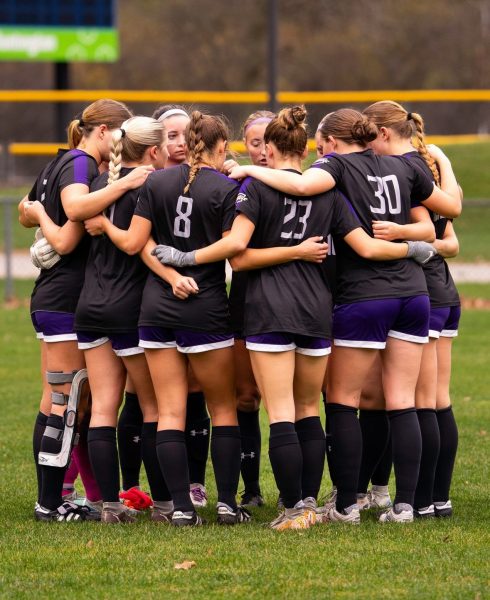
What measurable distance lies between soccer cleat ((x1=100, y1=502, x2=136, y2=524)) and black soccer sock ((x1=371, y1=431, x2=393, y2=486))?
4.38ft

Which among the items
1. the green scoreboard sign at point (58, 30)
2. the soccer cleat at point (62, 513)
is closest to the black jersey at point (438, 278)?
the soccer cleat at point (62, 513)

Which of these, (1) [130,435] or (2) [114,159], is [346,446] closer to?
(1) [130,435]

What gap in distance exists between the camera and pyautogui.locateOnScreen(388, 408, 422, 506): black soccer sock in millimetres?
5668

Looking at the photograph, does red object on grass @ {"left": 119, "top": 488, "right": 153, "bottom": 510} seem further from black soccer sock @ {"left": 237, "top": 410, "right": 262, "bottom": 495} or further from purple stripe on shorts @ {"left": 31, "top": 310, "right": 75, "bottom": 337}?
purple stripe on shorts @ {"left": 31, "top": 310, "right": 75, "bottom": 337}

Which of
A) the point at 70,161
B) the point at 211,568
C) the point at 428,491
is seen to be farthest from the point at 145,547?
the point at 70,161

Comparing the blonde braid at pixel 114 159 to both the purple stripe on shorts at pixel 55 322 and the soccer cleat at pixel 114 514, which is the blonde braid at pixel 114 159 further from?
the soccer cleat at pixel 114 514

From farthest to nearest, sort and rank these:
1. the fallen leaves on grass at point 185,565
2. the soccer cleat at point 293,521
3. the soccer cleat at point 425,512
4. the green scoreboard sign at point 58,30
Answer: the green scoreboard sign at point 58,30, the soccer cleat at point 425,512, the soccer cleat at point 293,521, the fallen leaves on grass at point 185,565

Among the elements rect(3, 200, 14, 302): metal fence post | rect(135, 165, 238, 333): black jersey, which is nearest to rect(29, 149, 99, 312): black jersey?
rect(135, 165, 238, 333): black jersey

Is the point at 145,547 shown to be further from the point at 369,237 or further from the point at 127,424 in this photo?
the point at 369,237

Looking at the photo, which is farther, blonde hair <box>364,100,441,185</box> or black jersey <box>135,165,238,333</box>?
blonde hair <box>364,100,441,185</box>

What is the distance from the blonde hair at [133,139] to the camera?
568cm

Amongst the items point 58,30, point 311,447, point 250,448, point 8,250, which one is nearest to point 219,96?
point 58,30

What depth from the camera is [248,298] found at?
220 inches

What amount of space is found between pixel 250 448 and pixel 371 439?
71 cm
